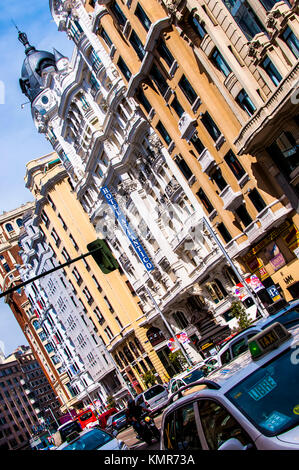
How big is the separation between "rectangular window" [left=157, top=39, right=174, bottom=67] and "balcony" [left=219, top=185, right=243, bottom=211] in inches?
380

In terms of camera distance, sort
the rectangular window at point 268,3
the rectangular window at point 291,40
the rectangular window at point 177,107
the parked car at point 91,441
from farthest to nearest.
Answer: the rectangular window at point 177,107 → the rectangular window at point 268,3 → the rectangular window at point 291,40 → the parked car at point 91,441

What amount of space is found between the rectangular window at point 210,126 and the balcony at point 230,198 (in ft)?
11.0

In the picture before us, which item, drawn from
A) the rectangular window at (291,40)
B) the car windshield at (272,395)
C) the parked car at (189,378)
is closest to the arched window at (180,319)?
the parked car at (189,378)

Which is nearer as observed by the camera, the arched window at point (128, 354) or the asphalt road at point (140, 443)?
the asphalt road at point (140, 443)

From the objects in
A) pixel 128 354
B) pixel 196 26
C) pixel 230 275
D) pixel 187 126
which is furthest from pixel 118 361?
pixel 196 26

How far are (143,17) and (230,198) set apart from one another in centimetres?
1458

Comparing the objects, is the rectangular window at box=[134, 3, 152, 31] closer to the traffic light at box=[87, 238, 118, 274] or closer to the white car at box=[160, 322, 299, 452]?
the traffic light at box=[87, 238, 118, 274]

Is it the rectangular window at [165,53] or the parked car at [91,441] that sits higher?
the rectangular window at [165,53]

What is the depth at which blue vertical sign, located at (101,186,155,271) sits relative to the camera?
46562 millimetres

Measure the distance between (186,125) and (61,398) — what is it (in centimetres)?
8296

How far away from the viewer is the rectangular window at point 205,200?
3491cm

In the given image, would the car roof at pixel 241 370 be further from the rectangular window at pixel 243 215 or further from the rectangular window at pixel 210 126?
the rectangular window at pixel 210 126

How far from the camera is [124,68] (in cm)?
3894

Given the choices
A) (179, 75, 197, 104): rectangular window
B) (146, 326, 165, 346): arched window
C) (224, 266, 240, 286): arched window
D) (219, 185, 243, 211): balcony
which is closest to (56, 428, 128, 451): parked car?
(219, 185, 243, 211): balcony
